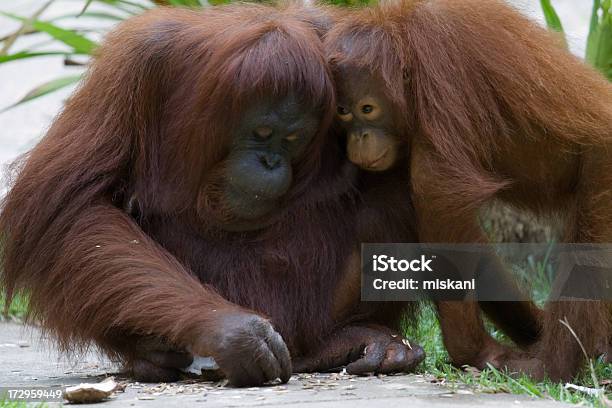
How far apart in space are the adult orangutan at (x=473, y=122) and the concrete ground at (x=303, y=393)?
425 millimetres

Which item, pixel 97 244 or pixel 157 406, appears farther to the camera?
pixel 97 244

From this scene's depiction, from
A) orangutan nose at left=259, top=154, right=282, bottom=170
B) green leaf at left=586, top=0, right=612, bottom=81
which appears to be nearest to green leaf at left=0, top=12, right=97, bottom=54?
orangutan nose at left=259, top=154, right=282, bottom=170

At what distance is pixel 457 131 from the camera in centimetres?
358

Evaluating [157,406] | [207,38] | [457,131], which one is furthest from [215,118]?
[157,406]

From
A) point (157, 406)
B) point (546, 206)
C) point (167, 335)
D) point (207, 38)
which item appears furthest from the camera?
point (546, 206)

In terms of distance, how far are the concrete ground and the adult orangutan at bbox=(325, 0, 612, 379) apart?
1.39 feet

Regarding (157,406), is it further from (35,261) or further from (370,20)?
(370,20)

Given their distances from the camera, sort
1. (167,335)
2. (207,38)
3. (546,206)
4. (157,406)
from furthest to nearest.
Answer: (546,206) < (207,38) < (167,335) < (157,406)

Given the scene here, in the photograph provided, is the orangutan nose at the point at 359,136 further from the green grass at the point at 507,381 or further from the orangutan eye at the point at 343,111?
the green grass at the point at 507,381

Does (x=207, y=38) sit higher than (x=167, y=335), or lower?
higher

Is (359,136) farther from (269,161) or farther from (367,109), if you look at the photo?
(269,161)

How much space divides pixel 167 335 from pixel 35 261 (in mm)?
590

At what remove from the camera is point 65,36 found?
5.97 metres

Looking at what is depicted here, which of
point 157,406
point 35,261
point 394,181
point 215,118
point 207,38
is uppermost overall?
point 207,38
